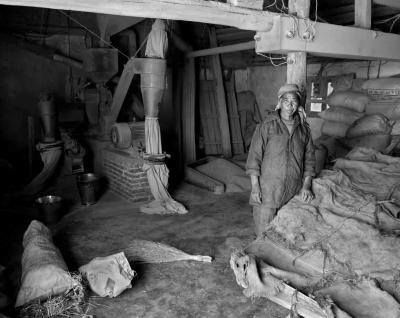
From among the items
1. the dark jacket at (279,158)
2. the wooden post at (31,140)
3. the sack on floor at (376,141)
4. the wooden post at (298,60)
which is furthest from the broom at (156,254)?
the wooden post at (31,140)

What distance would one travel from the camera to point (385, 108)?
262 inches

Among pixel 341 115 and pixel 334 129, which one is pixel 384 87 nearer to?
pixel 341 115

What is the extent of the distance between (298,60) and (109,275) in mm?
3118

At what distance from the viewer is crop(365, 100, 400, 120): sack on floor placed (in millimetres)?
6489

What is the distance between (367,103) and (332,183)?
328 centimetres

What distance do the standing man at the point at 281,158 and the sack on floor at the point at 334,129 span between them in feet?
10.8

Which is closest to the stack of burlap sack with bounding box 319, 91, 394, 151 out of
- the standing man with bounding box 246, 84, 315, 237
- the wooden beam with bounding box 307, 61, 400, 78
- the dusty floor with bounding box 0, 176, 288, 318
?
the wooden beam with bounding box 307, 61, 400, 78

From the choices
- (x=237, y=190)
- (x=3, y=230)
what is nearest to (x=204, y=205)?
(x=237, y=190)

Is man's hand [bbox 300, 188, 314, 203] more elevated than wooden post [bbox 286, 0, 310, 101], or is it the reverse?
wooden post [bbox 286, 0, 310, 101]

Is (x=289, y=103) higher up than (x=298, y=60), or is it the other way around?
(x=298, y=60)

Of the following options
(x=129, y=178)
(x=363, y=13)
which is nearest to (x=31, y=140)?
(x=129, y=178)

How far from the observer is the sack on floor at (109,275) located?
3652mm

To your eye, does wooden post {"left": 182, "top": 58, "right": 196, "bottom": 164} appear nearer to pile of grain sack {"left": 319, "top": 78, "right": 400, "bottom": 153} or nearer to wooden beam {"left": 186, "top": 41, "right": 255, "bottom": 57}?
wooden beam {"left": 186, "top": 41, "right": 255, "bottom": 57}

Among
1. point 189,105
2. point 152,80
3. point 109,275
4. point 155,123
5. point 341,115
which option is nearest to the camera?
point 109,275
